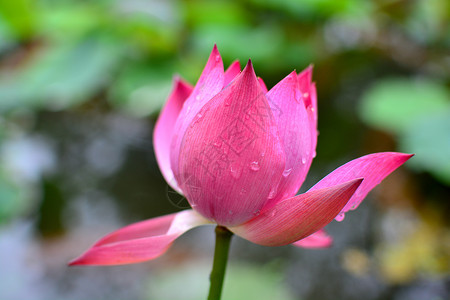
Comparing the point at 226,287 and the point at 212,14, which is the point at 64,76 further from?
the point at 226,287

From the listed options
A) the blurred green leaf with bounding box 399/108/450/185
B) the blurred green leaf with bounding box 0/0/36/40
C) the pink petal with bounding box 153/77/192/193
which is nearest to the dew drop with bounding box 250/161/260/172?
the pink petal with bounding box 153/77/192/193

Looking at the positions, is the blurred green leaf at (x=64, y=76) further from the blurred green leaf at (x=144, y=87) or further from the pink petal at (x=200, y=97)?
the pink petal at (x=200, y=97)

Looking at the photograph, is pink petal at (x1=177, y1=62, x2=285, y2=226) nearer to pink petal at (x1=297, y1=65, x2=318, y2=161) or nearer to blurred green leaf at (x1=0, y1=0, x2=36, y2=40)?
pink petal at (x1=297, y1=65, x2=318, y2=161)

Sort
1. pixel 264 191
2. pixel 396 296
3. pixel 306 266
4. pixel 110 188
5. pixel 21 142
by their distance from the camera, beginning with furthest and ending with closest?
pixel 21 142, pixel 110 188, pixel 306 266, pixel 396 296, pixel 264 191

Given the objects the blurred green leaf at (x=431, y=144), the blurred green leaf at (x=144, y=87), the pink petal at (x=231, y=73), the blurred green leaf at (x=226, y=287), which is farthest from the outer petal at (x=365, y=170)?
the blurred green leaf at (x=144, y=87)

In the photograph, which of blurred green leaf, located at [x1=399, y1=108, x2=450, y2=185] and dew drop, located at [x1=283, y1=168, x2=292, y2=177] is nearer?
dew drop, located at [x1=283, y1=168, x2=292, y2=177]

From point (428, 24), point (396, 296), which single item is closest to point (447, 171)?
point (396, 296)

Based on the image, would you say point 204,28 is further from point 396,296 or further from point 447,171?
point 396,296
